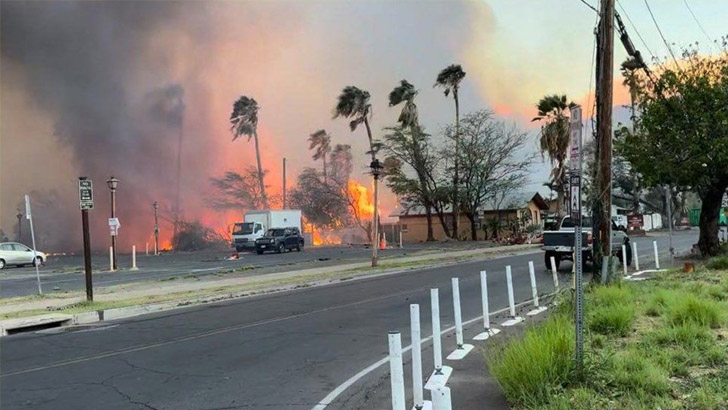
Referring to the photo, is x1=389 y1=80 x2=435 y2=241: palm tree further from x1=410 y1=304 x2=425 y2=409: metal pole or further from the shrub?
x1=410 y1=304 x2=425 y2=409: metal pole

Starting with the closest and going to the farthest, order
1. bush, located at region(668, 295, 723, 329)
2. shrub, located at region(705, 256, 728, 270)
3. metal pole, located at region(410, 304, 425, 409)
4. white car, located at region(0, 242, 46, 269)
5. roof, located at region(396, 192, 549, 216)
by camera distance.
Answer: metal pole, located at region(410, 304, 425, 409) < bush, located at region(668, 295, 723, 329) < shrub, located at region(705, 256, 728, 270) < white car, located at region(0, 242, 46, 269) < roof, located at region(396, 192, 549, 216)

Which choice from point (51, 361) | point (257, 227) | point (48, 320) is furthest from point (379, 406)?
point (257, 227)

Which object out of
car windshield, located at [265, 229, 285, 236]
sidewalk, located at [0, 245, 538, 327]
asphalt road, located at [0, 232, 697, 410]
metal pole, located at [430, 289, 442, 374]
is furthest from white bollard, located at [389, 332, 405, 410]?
car windshield, located at [265, 229, 285, 236]

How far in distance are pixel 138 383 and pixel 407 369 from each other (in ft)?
10.2

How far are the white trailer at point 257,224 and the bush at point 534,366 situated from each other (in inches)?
1394

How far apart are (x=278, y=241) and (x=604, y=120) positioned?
2858 centimetres

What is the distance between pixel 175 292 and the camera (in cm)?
1593

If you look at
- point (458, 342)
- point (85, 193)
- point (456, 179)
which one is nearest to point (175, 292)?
point (85, 193)

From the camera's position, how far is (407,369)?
6.84m

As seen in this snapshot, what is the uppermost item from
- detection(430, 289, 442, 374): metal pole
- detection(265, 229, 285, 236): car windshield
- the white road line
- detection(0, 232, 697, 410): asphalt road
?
detection(265, 229, 285, 236): car windshield

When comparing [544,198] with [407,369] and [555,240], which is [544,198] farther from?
[407,369]

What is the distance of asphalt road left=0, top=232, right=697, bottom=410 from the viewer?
5.85 metres

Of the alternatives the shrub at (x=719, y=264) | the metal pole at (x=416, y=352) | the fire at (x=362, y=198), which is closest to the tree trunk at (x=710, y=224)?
the shrub at (x=719, y=264)

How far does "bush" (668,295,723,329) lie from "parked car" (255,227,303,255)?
3201 centimetres
